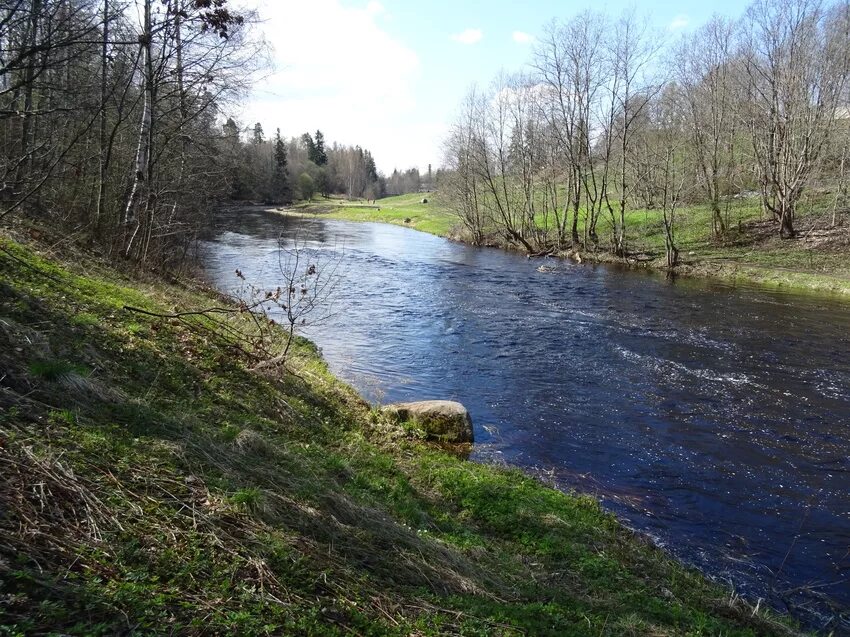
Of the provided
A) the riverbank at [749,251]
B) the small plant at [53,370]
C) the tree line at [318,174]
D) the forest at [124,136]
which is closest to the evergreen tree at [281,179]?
the tree line at [318,174]

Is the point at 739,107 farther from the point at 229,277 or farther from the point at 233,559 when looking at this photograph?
the point at 233,559

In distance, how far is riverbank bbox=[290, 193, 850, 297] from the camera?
25297mm

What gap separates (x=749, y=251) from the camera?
30.2 meters

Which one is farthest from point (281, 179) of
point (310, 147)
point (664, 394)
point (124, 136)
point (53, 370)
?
point (53, 370)

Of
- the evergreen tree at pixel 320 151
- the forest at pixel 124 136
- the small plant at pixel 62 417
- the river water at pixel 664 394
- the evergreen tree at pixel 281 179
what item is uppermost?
the evergreen tree at pixel 320 151

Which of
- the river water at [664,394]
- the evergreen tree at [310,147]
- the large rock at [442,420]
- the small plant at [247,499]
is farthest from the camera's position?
the evergreen tree at [310,147]

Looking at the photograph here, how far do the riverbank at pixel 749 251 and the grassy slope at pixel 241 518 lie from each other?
49.5ft

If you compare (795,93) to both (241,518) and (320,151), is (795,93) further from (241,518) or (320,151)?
(320,151)

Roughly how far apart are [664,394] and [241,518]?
34.5ft

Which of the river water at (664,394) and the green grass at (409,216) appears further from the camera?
the green grass at (409,216)

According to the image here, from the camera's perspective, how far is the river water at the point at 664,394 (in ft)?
23.6

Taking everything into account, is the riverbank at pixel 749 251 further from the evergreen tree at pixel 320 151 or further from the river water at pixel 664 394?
the evergreen tree at pixel 320 151

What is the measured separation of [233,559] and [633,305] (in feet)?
65.5

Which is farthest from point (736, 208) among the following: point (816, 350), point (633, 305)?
point (816, 350)
